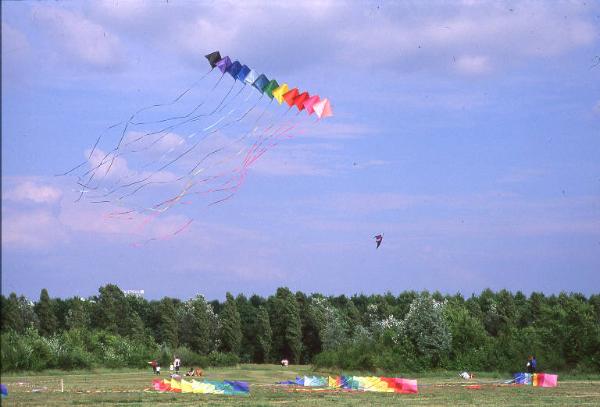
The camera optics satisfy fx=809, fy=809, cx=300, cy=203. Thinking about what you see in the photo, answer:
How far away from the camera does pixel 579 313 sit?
1841 inches

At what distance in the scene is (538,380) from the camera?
38.2 meters

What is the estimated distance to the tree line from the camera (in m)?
48.1

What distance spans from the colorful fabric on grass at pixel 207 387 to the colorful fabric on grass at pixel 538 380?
14188mm

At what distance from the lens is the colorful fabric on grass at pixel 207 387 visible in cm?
3288

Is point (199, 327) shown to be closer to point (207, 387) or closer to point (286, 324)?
point (286, 324)

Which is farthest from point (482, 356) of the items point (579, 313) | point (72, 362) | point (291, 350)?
point (291, 350)

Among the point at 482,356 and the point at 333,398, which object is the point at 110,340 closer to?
the point at 482,356

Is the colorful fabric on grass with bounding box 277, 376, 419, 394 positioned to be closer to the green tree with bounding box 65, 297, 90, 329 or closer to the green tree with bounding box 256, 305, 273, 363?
the green tree with bounding box 65, 297, 90, 329

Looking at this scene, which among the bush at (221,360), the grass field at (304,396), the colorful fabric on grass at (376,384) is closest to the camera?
the grass field at (304,396)

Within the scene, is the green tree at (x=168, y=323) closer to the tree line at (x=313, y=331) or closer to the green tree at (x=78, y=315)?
the tree line at (x=313, y=331)

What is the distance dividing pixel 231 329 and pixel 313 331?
8.48m

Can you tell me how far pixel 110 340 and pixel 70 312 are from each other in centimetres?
1948

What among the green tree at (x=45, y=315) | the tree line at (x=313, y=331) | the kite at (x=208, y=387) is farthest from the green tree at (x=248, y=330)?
the kite at (x=208, y=387)

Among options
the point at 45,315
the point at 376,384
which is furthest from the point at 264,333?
the point at 376,384
